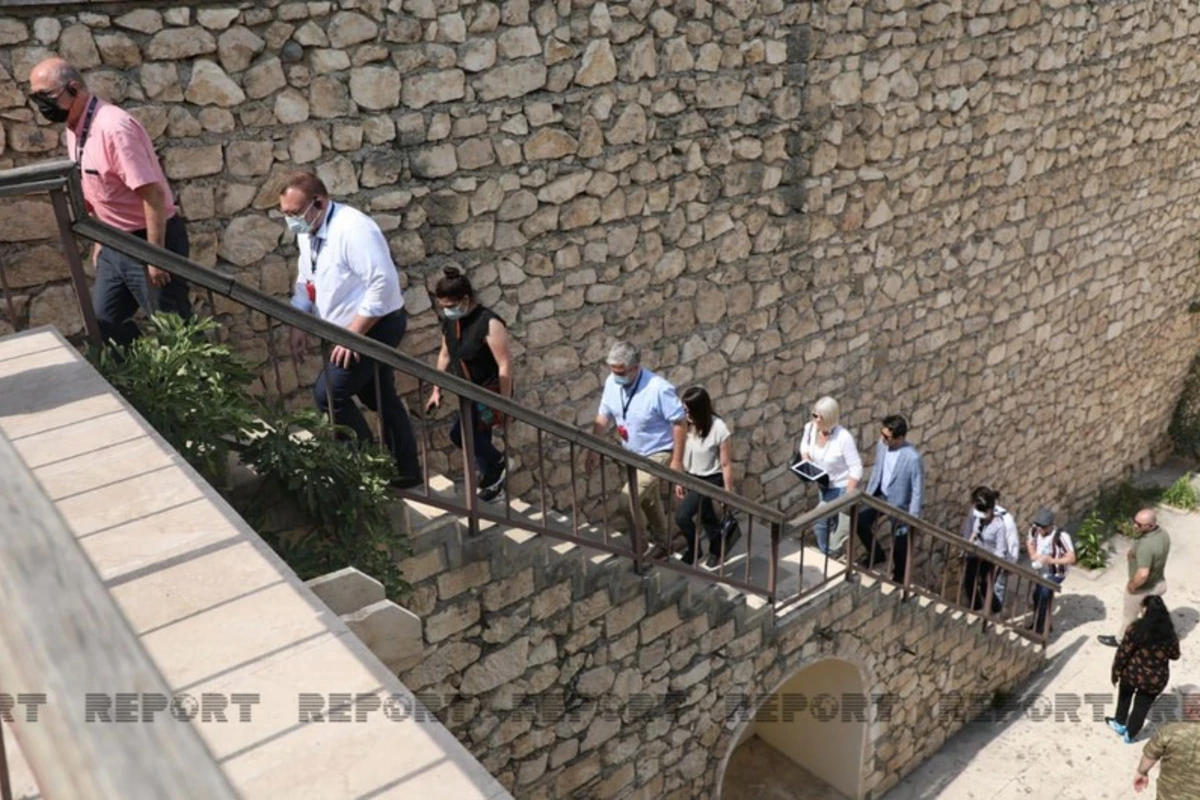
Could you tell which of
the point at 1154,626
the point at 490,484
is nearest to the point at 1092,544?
the point at 1154,626

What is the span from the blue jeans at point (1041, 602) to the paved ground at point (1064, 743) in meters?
0.39

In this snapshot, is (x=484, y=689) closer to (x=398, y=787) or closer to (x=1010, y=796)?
(x=398, y=787)

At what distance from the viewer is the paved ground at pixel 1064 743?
706 cm

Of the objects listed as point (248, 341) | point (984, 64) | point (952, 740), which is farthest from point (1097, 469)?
point (248, 341)

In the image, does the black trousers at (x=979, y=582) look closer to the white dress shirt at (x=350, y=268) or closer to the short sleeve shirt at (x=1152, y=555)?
the short sleeve shirt at (x=1152, y=555)

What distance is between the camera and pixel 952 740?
7.78 meters

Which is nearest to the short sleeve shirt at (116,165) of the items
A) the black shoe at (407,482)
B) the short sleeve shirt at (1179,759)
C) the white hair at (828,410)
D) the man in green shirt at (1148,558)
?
the black shoe at (407,482)

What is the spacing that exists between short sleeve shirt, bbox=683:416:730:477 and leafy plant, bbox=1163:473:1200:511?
25.2 ft

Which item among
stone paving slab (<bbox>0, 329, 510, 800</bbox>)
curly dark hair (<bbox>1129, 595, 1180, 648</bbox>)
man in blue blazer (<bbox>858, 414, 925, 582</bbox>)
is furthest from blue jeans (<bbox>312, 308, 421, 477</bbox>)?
curly dark hair (<bbox>1129, 595, 1180, 648</bbox>)

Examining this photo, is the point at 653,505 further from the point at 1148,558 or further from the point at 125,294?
the point at 1148,558

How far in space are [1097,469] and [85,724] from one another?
38.2 ft

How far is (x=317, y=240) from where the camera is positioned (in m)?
4.07

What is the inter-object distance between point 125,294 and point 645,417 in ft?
7.91

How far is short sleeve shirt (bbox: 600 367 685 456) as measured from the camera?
16.9ft
